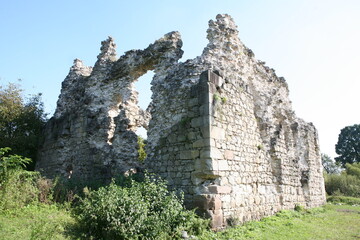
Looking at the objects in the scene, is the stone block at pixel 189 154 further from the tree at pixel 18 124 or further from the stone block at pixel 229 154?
the tree at pixel 18 124

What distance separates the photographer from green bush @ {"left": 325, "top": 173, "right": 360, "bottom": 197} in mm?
20312

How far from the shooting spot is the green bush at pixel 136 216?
5340 millimetres

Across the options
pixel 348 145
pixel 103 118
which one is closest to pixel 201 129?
pixel 103 118

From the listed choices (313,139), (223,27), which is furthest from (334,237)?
(313,139)

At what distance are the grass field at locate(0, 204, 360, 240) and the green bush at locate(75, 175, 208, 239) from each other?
1.33 feet

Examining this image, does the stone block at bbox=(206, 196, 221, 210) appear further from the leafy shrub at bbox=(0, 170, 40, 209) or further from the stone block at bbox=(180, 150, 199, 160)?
the leafy shrub at bbox=(0, 170, 40, 209)

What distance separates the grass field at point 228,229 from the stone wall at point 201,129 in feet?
1.62

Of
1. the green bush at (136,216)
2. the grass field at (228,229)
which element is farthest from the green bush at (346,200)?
the green bush at (136,216)

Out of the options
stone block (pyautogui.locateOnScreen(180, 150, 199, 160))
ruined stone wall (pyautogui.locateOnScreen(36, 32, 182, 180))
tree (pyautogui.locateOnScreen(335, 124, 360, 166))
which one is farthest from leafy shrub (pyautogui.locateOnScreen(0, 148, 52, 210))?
tree (pyautogui.locateOnScreen(335, 124, 360, 166))

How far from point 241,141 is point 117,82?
6.55 m

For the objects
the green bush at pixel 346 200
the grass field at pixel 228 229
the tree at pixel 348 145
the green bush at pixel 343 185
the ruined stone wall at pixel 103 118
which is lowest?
the grass field at pixel 228 229

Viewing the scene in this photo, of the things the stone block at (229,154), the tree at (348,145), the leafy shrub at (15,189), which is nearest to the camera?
the leafy shrub at (15,189)

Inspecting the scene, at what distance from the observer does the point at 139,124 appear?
11438 millimetres

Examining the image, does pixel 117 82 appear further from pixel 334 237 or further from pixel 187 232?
pixel 334 237
